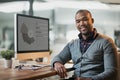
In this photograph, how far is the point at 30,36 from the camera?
220 cm

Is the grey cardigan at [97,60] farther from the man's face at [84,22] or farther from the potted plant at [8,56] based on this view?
the potted plant at [8,56]

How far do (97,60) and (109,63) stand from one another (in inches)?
4.9

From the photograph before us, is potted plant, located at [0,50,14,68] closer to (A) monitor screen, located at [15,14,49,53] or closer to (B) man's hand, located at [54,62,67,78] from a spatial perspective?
(A) monitor screen, located at [15,14,49,53]

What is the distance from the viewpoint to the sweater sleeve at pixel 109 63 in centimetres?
181

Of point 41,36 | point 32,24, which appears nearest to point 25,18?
point 32,24

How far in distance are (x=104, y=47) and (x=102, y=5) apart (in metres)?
2.33

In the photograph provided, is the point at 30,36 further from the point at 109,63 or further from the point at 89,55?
the point at 109,63

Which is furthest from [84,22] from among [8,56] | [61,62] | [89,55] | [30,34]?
[8,56]

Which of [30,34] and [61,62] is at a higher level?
[30,34]

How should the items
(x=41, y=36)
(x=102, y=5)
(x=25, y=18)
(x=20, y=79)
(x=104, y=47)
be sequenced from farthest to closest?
(x=102, y=5) → (x=41, y=36) → (x=25, y=18) → (x=104, y=47) → (x=20, y=79)

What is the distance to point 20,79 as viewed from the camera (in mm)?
1401

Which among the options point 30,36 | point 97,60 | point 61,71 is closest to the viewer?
Answer: point 61,71

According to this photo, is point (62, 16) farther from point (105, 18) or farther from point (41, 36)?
point (41, 36)

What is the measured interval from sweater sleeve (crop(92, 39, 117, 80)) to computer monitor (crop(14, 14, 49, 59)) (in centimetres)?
74
